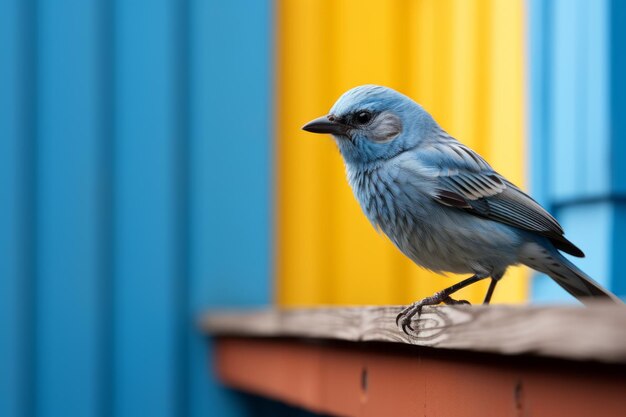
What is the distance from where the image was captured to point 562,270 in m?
2.92

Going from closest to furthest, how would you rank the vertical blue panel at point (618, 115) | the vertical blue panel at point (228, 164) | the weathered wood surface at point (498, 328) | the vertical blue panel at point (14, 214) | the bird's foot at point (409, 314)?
the weathered wood surface at point (498, 328)
the bird's foot at point (409, 314)
the vertical blue panel at point (618, 115)
the vertical blue panel at point (14, 214)
the vertical blue panel at point (228, 164)

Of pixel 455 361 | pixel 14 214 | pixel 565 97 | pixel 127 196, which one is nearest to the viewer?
pixel 455 361

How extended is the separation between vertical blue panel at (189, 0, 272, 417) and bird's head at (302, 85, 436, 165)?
1.89 metres

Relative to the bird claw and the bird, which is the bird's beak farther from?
the bird claw

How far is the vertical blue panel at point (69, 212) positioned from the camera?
14.6ft

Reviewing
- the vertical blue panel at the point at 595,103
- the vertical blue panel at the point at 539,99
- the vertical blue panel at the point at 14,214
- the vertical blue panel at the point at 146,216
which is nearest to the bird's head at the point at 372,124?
the vertical blue panel at the point at 595,103

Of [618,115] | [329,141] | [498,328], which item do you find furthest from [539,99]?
[498,328]

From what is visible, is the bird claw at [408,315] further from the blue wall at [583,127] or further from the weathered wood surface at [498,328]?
the blue wall at [583,127]

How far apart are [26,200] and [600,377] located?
3.45 meters

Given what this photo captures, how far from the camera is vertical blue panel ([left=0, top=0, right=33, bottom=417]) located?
436 cm

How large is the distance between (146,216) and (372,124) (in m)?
1.99

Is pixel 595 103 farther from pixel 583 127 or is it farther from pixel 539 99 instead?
pixel 539 99

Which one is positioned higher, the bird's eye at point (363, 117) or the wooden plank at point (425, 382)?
the bird's eye at point (363, 117)

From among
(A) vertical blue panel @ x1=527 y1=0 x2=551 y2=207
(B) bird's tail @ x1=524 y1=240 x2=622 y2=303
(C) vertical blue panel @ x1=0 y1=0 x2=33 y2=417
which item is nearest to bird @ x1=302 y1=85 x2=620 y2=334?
(B) bird's tail @ x1=524 y1=240 x2=622 y2=303
